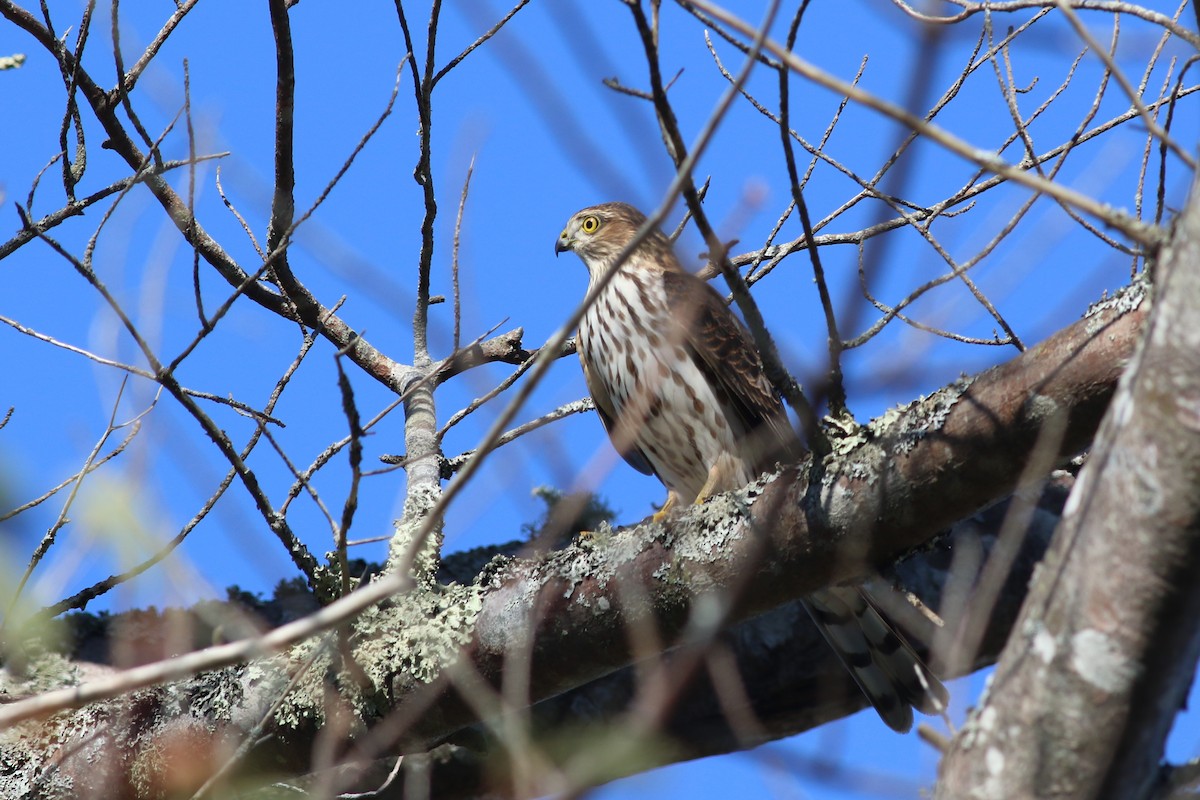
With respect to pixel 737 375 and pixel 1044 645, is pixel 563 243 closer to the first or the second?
pixel 737 375

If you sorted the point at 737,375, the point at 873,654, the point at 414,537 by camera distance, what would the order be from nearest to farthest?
the point at 414,537, the point at 873,654, the point at 737,375

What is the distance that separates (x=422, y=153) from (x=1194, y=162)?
→ 2905 millimetres

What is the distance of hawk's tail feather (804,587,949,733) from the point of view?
506 cm

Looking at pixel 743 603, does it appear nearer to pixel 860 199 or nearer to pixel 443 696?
pixel 443 696

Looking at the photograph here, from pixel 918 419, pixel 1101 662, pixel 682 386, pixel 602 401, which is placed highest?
pixel 602 401

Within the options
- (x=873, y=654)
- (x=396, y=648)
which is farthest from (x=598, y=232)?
(x=396, y=648)

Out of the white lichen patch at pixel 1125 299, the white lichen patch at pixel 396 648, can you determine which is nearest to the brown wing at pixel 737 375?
the white lichen patch at pixel 396 648

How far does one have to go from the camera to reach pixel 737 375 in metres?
5.61

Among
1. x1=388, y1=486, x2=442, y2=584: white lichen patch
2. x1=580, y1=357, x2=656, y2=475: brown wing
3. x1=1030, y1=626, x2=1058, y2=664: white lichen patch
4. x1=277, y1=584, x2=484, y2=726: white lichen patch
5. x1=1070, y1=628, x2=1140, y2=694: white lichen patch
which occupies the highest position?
x1=580, y1=357, x2=656, y2=475: brown wing

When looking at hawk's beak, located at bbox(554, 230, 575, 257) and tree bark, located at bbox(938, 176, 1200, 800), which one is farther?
hawk's beak, located at bbox(554, 230, 575, 257)

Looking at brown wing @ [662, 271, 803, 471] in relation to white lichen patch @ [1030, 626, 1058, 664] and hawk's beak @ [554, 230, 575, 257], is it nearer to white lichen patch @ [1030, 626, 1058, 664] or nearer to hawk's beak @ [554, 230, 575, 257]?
hawk's beak @ [554, 230, 575, 257]

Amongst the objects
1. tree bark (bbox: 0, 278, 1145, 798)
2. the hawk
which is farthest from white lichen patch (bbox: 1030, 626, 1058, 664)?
the hawk

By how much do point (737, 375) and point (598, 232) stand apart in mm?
1699

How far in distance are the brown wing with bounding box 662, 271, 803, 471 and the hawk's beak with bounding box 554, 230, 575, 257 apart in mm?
1327
